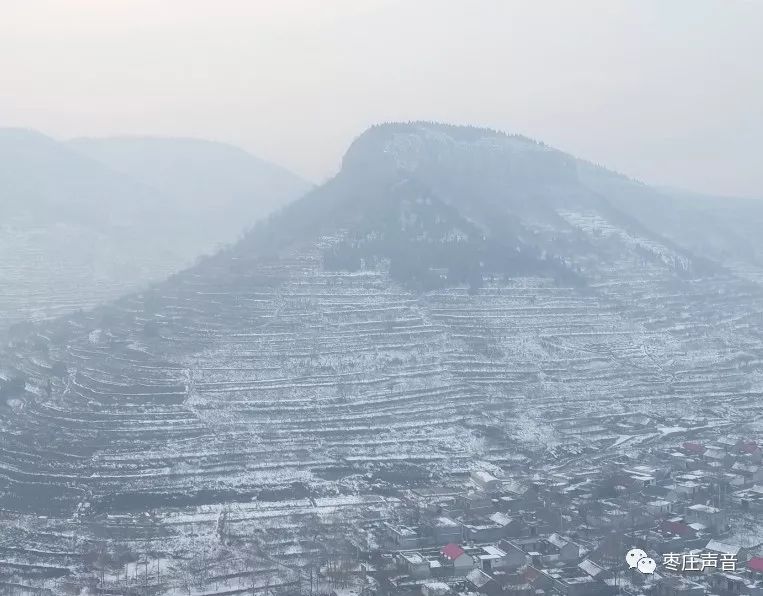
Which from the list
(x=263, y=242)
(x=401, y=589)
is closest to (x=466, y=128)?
(x=263, y=242)

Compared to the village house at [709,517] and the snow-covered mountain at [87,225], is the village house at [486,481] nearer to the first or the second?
the village house at [709,517]

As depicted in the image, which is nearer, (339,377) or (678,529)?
(678,529)

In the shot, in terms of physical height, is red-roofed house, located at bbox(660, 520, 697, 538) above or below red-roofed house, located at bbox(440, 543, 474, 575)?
above

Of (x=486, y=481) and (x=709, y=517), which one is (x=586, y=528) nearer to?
(x=709, y=517)

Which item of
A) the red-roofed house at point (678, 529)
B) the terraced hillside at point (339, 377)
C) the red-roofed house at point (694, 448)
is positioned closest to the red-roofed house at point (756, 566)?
the red-roofed house at point (678, 529)

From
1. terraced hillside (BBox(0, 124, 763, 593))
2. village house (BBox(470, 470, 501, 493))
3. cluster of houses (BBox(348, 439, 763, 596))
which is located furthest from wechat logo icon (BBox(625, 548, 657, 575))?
terraced hillside (BBox(0, 124, 763, 593))

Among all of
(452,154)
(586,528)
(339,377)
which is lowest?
(586,528)

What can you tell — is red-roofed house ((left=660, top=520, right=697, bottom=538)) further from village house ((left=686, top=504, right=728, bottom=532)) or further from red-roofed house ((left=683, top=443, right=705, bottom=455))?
red-roofed house ((left=683, top=443, right=705, bottom=455))

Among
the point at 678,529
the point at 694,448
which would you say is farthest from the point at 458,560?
the point at 694,448
